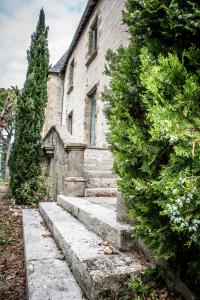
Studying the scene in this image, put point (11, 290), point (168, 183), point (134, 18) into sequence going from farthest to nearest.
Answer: point (11, 290), point (134, 18), point (168, 183)

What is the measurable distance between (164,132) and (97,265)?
1214mm

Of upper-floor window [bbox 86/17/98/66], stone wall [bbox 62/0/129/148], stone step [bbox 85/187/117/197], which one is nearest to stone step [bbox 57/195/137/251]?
stone step [bbox 85/187/117/197]

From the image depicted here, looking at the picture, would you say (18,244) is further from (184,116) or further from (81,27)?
(81,27)

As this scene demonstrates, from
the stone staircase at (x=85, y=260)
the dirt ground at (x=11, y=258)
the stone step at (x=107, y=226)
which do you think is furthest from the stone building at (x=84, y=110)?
the dirt ground at (x=11, y=258)

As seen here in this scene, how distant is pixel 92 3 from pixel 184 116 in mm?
9900

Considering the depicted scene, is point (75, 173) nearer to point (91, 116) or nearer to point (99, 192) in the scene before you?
point (99, 192)

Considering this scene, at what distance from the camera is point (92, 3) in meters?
9.56

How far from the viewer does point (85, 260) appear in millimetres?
1999

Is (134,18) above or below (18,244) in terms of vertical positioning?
above

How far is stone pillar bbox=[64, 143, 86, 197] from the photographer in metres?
4.92

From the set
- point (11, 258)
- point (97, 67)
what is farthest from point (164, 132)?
point (97, 67)

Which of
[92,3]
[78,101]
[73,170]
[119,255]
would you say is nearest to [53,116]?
[78,101]

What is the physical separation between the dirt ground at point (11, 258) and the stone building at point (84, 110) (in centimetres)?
120

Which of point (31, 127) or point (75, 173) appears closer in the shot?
point (75, 173)
